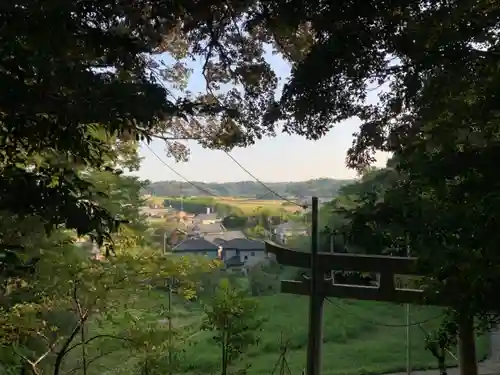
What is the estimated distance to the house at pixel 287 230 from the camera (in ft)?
12.3

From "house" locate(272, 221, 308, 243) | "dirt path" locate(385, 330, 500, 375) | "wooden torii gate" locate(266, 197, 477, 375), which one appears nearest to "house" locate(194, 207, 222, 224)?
"house" locate(272, 221, 308, 243)

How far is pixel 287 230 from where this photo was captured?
12.7 feet

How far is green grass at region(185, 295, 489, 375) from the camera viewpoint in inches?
171

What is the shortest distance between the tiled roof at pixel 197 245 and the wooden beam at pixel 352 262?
119 centimetres

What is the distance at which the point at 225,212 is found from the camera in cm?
409

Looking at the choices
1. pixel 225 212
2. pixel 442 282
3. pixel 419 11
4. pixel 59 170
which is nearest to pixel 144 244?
pixel 225 212

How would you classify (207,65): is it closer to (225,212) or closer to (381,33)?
(381,33)

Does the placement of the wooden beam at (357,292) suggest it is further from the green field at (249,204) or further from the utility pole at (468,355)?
the green field at (249,204)

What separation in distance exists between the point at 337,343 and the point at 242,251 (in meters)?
1.48

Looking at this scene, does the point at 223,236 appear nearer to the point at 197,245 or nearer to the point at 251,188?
the point at 197,245

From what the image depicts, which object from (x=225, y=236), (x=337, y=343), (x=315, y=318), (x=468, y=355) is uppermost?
(x=225, y=236)

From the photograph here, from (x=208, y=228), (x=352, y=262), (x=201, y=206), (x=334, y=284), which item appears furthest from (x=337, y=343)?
(x=352, y=262)

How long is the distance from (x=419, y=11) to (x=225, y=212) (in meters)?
2.55

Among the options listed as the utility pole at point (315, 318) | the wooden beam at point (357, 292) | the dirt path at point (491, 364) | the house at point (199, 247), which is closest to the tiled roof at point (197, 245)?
the house at point (199, 247)
